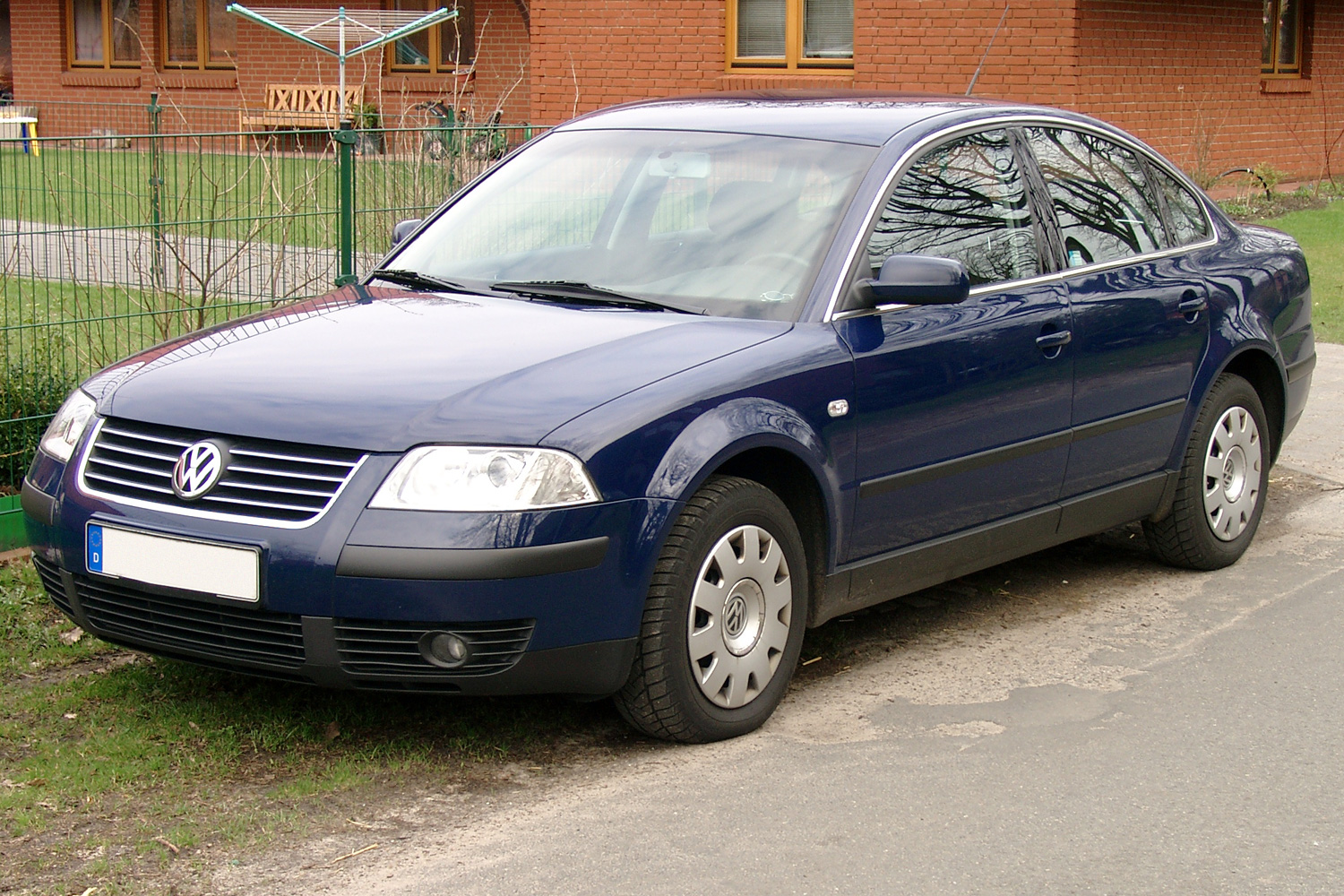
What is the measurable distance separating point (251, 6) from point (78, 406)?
76.6 feet

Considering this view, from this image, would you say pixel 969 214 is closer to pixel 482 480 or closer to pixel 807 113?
pixel 807 113

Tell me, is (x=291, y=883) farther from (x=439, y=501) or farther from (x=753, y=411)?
(x=753, y=411)

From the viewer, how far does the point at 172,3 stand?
2830 cm

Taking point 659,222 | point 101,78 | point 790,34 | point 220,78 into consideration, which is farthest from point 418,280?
point 101,78

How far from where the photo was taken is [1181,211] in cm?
629

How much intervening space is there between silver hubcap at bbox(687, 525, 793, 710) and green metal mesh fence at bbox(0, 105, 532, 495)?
11.0 ft

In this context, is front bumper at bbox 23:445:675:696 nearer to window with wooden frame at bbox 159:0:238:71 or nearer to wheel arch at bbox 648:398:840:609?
wheel arch at bbox 648:398:840:609

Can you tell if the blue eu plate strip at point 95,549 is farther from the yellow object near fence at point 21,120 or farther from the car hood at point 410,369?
the yellow object near fence at point 21,120

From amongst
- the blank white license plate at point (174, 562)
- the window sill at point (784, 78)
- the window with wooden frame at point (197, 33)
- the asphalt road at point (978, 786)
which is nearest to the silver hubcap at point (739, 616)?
the asphalt road at point (978, 786)

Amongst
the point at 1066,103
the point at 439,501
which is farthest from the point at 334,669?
the point at 1066,103

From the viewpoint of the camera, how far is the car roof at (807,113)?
17.2ft

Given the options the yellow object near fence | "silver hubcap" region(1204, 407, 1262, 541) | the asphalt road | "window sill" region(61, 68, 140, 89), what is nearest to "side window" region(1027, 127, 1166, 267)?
"silver hubcap" region(1204, 407, 1262, 541)

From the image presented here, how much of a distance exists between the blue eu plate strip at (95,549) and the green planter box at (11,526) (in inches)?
80.1

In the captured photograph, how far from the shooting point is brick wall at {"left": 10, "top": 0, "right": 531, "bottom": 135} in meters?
24.3
